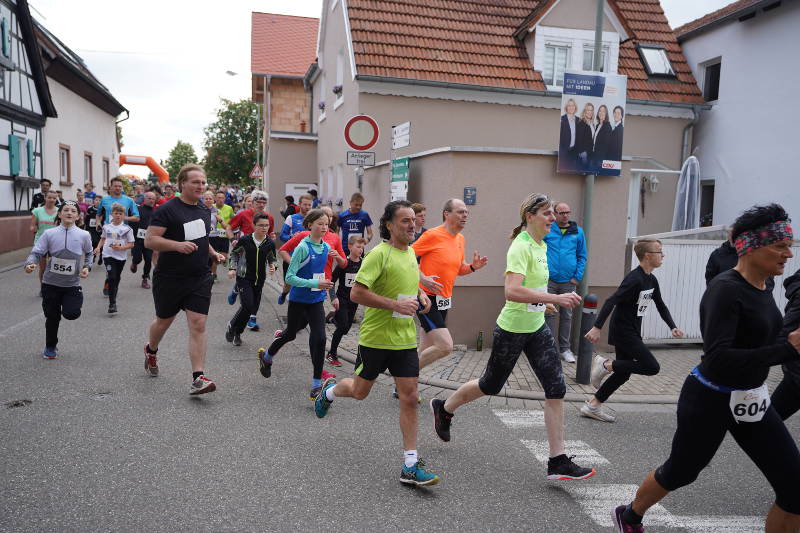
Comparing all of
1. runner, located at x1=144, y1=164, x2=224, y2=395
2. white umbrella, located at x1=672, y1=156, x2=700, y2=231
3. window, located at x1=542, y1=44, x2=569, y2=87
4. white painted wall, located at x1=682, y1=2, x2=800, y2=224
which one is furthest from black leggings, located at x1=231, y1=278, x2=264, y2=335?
white painted wall, located at x1=682, y1=2, x2=800, y2=224

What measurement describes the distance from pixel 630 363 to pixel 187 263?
4124mm

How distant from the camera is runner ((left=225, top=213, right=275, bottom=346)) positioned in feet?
27.3

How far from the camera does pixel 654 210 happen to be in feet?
52.6

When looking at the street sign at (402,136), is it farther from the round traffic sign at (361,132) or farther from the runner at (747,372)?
the runner at (747,372)

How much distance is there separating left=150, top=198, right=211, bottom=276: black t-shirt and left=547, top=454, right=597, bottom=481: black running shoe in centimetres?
366

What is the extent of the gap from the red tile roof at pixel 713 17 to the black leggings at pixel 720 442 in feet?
46.8

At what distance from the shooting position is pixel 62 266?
7.23 meters

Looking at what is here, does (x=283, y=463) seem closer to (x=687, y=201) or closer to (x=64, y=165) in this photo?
(x=687, y=201)

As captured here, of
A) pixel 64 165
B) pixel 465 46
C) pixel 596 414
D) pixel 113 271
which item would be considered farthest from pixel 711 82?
pixel 64 165

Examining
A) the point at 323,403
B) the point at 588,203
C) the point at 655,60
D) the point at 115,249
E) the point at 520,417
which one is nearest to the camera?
the point at 323,403

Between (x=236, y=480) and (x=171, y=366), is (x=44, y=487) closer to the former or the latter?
(x=236, y=480)

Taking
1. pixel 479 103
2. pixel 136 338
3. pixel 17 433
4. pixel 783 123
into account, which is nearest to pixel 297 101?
pixel 479 103

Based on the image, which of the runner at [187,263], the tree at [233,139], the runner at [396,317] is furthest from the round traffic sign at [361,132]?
the tree at [233,139]

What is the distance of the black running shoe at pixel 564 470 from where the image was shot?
4.27 m
